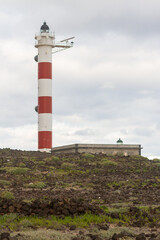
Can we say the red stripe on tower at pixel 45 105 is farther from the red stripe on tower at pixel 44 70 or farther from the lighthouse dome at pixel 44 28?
the lighthouse dome at pixel 44 28

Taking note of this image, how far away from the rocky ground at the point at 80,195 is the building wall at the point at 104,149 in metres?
4.52

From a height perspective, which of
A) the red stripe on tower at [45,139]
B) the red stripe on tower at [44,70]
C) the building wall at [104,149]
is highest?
the red stripe on tower at [44,70]

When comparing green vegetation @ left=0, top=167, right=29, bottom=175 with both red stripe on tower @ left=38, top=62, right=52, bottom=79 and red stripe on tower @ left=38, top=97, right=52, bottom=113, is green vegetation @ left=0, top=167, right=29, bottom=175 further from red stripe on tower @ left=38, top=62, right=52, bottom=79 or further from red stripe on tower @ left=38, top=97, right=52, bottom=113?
red stripe on tower @ left=38, top=62, right=52, bottom=79

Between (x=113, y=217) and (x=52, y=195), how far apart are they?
27.1 ft

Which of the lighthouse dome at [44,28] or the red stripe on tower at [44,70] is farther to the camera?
the lighthouse dome at [44,28]

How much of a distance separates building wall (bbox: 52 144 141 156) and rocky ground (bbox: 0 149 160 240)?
452 centimetres

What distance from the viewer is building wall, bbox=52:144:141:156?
46.7 m

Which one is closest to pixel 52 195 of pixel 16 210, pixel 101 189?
pixel 101 189

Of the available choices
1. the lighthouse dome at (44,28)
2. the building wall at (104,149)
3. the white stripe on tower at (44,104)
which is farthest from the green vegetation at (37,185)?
the lighthouse dome at (44,28)

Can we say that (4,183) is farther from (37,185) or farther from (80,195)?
(80,195)

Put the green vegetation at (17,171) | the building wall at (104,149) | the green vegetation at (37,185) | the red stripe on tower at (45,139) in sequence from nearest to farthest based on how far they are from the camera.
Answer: the green vegetation at (37,185)
the green vegetation at (17,171)
the building wall at (104,149)
the red stripe on tower at (45,139)

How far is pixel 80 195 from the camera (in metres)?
24.5

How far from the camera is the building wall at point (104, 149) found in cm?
4669

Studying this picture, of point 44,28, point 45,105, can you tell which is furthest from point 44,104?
point 44,28
